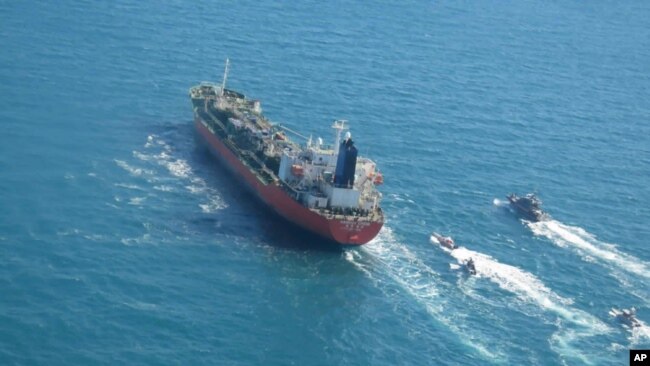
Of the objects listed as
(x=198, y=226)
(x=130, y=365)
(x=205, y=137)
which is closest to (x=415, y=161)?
(x=205, y=137)

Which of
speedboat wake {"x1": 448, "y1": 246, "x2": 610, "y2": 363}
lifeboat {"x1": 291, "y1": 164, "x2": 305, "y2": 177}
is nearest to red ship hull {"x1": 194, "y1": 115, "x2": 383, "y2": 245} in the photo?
lifeboat {"x1": 291, "y1": 164, "x2": 305, "y2": 177}

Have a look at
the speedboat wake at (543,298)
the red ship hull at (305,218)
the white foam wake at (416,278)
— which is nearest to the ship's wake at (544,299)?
the speedboat wake at (543,298)

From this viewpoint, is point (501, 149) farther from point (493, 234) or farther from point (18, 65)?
point (18, 65)

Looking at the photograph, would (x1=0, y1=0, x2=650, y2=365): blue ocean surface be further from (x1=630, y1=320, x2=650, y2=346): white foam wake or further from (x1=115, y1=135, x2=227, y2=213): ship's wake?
(x1=115, y1=135, x2=227, y2=213): ship's wake

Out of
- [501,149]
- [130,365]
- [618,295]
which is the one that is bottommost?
[130,365]

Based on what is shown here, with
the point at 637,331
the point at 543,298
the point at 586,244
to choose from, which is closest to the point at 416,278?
the point at 543,298

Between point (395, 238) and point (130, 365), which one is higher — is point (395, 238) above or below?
above

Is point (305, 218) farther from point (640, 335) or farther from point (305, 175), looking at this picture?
point (640, 335)
